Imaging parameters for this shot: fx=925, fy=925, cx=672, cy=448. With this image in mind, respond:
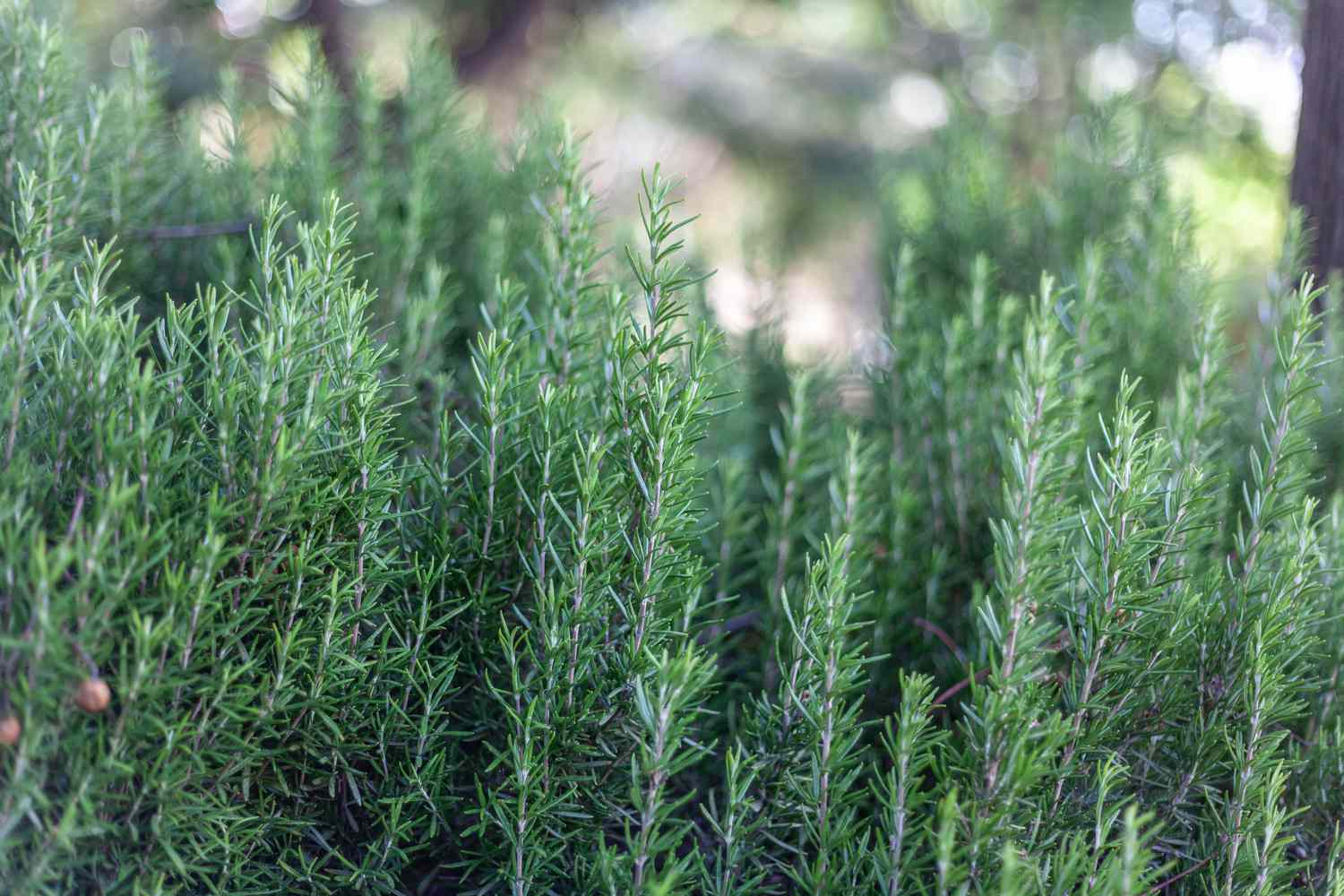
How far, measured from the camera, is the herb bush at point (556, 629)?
2.63ft

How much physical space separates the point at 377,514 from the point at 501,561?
187 mm

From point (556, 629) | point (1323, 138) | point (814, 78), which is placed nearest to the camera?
point (556, 629)

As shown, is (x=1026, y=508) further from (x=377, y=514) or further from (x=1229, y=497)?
(x=1229, y=497)

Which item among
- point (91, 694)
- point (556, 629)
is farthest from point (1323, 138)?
point (91, 694)

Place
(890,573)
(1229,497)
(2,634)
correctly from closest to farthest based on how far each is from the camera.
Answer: (2,634) → (890,573) → (1229,497)

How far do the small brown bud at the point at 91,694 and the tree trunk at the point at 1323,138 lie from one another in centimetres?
217

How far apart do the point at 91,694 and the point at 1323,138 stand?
2.30 m

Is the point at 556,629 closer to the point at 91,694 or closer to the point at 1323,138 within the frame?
the point at 91,694

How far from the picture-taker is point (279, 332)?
0.89 m

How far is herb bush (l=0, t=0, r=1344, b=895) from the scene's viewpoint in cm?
80

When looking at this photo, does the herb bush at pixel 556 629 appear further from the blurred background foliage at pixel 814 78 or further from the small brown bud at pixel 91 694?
the blurred background foliage at pixel 814 78

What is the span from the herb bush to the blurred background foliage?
1438mm

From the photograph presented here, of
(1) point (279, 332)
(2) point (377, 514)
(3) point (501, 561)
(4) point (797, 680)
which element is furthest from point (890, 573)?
(1) point (279, 332)

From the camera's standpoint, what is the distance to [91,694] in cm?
75
